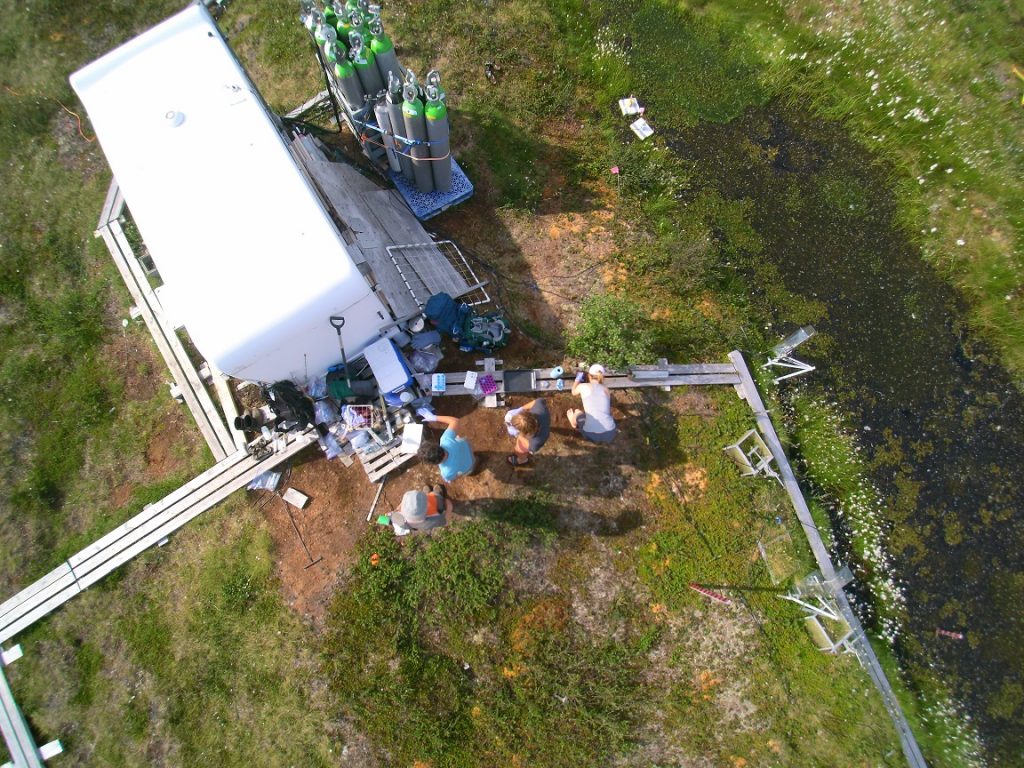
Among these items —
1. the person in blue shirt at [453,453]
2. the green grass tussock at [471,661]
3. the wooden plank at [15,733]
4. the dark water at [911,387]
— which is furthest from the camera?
the dark water at [911,387]

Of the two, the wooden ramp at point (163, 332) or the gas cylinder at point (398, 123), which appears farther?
the wooden ramp at point (163, 332)

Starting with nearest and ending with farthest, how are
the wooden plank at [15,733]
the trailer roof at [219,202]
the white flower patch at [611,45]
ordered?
the trailer roof at [219,202]
the wooden plank at [15,733]
the white flower patch at [611,45]

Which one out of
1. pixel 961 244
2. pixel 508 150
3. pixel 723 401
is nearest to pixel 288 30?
pixel 508 150

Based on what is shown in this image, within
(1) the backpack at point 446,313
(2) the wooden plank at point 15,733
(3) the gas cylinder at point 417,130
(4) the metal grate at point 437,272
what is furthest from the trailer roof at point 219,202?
(2) the wooden plank at point 15,733

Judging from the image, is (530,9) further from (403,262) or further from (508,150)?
(403,262)

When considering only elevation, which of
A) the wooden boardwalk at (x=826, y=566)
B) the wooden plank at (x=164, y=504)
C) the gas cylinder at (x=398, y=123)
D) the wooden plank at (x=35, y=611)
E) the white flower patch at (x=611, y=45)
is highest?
the white flower patch at (x=611, y=45)

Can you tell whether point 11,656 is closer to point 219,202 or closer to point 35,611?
point 35,611

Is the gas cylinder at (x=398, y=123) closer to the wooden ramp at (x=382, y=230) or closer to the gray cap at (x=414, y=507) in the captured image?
the wooden ramp at (x=382, y=230)

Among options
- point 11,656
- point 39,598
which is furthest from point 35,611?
point 11,656
